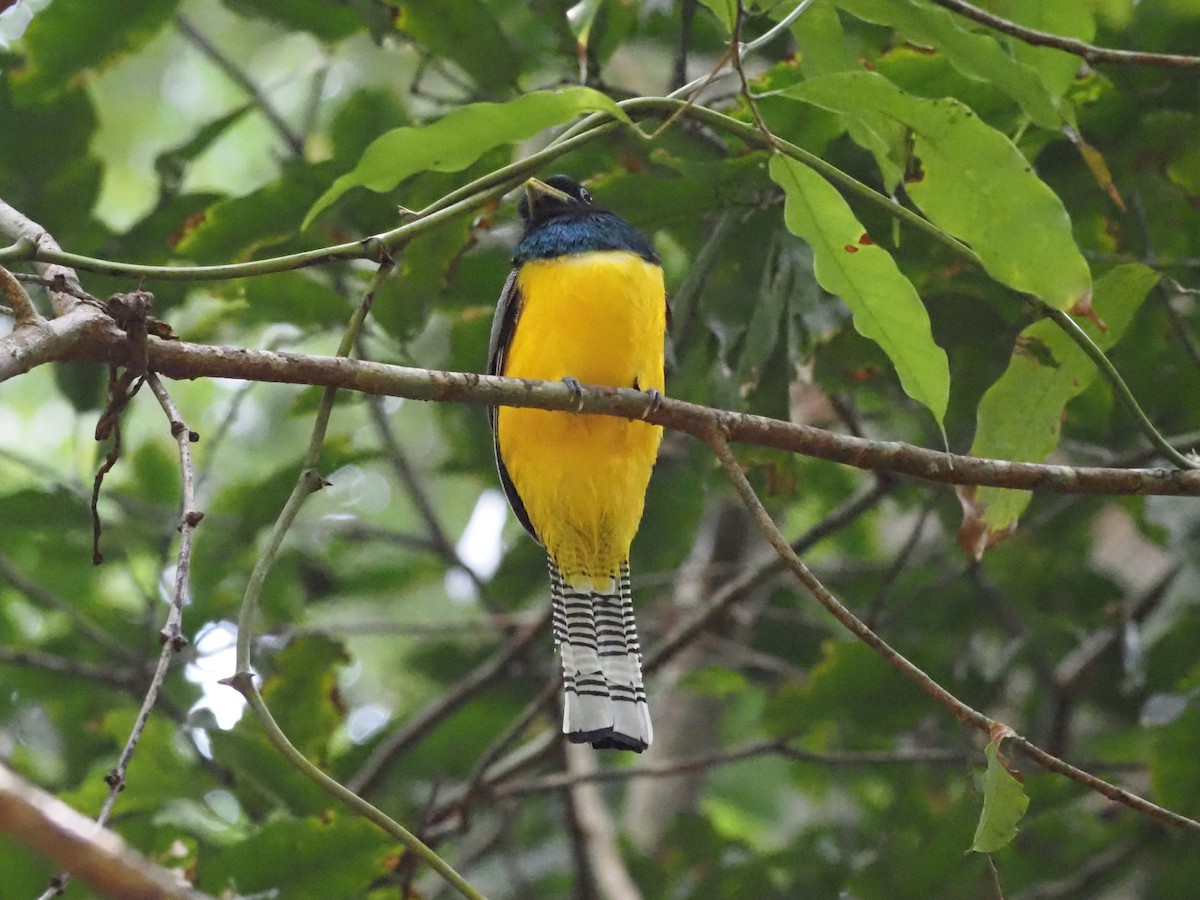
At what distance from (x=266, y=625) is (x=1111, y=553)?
4.08 metres

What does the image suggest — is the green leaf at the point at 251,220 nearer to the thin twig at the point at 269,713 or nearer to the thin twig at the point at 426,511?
the thin twig at the point at 426,511

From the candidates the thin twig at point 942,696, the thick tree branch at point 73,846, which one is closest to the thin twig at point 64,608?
the thin twig at point 942,696

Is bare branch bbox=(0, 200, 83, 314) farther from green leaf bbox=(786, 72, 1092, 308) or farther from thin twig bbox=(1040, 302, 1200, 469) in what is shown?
thin twig bbox=(1040, 302, 1200, 469)

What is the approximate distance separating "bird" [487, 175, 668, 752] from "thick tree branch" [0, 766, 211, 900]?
240 centimetres

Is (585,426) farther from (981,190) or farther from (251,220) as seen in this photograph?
(981,190)

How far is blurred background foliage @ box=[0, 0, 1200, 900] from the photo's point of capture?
337 cm

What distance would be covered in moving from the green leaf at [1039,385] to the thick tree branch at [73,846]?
7.35ft

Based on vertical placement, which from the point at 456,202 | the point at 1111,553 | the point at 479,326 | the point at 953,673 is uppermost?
the point at 456,202

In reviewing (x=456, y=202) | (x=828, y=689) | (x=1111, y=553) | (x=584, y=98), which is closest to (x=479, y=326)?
(x=828, y=689)

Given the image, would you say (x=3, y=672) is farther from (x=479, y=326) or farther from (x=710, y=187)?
(x=710, y=187)

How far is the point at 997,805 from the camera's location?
2.15 m

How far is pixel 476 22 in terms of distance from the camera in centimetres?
369

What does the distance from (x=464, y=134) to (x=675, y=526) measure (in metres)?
2.94

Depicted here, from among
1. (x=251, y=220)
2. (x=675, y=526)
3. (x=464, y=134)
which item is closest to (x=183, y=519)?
(x=464, y=134)
